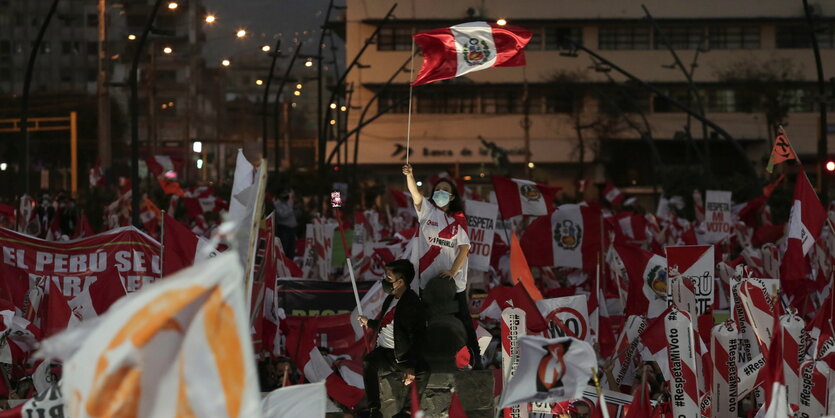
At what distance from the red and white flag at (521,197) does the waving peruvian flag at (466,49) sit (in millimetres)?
7305

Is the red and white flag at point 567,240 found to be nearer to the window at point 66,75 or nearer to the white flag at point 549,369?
the white flag at point 549,369

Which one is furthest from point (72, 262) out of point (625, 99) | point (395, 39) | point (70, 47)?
point (70, 47)

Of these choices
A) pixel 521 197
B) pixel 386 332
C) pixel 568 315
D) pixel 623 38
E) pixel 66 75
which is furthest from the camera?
pixel 66 75

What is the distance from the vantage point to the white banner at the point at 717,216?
27.8 meters

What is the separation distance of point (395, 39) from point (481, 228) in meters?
65.7

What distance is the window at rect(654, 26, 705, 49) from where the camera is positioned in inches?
3307

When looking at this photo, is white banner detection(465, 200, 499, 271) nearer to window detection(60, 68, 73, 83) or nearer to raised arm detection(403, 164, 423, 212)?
raised arm detection(403, 164, 423, 212)

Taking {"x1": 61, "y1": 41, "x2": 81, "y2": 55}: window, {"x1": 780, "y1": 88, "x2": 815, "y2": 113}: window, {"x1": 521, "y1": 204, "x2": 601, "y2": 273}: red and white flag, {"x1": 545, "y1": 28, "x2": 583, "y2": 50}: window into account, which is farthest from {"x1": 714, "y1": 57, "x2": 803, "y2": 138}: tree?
{"x1": 521, "y1": 204, "x2": 601, "y2": 273}: red and white flag

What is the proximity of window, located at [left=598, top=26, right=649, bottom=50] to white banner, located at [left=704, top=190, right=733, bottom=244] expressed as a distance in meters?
57.2

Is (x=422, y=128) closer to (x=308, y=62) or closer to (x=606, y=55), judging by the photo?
(x=606, y=55)

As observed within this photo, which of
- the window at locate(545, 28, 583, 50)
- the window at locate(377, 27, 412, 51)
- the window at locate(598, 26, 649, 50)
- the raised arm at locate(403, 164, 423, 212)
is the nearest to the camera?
the raised arm at locate(403, 164, 423, 212)

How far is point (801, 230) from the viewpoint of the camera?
51.2ft

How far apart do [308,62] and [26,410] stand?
124 feet

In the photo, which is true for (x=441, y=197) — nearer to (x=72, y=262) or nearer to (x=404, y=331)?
(x=404, y=331)
